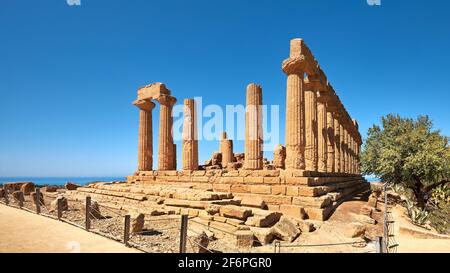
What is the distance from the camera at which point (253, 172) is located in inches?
653

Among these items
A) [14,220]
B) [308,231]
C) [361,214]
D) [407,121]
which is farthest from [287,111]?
[407,121]

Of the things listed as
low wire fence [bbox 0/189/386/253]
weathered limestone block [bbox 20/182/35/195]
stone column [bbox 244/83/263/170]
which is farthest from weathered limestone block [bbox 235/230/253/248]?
weathered limestone block [bbox 20/182/35/195]

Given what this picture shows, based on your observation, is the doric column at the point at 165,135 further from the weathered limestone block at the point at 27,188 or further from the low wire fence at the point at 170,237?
the low wire fence at the point at 170,237

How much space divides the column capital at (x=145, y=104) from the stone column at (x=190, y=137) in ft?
13.4

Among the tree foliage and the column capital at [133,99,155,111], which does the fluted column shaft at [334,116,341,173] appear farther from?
the column capital at [133,99,155,111]

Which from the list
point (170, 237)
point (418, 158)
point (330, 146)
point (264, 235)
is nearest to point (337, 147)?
point (330, 146)

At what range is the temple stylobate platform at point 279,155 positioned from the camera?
556 inches

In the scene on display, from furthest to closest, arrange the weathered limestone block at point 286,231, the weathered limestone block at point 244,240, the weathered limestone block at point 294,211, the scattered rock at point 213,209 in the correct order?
1. the weathered limestone block at point 294,211
2. the scattered rock at point 213,209
3. the weathered limestone block at point 286,231
4. the weathered limestone block at point 244,240

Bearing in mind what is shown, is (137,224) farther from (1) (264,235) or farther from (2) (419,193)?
(2) (419,193)

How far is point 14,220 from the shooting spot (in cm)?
1162

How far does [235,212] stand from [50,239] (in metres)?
6.04

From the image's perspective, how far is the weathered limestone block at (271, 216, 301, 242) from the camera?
10.2m

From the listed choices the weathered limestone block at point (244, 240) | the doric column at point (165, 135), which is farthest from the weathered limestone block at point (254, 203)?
the doric column at point (165, 135)
